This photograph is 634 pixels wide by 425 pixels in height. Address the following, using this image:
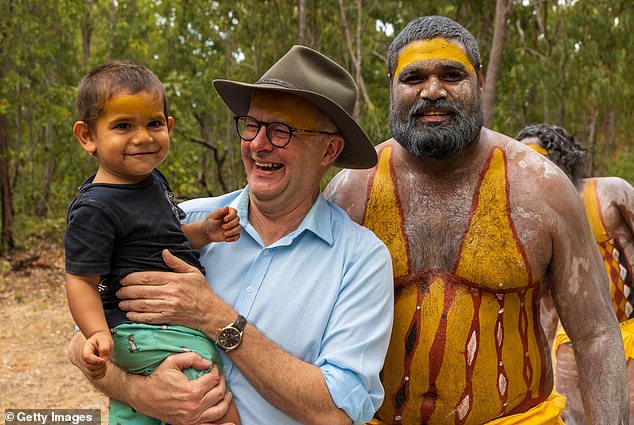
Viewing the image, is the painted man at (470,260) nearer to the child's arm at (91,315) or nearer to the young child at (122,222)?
the young child at (122,222)

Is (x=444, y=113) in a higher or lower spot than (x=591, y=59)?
lower

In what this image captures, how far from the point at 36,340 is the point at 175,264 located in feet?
27.0

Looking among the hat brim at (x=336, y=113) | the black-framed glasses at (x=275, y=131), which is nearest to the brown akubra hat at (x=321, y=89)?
the hat brim at (x=336, y=113)

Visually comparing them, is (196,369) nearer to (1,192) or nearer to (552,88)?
(552,88)

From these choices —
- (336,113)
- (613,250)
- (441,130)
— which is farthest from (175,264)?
(613,250)

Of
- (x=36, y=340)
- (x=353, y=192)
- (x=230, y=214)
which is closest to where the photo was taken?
(x=230, y=214)

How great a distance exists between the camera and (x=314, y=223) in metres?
2.28

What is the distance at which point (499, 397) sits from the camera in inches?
96.3

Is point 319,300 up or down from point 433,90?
down

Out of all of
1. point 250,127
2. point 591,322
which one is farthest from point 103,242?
point 591,322

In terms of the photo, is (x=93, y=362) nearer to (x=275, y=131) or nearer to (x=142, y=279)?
(x=142, y=279)

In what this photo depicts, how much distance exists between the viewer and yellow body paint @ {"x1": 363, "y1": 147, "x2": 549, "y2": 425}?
240 cm

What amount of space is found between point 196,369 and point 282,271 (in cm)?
40
